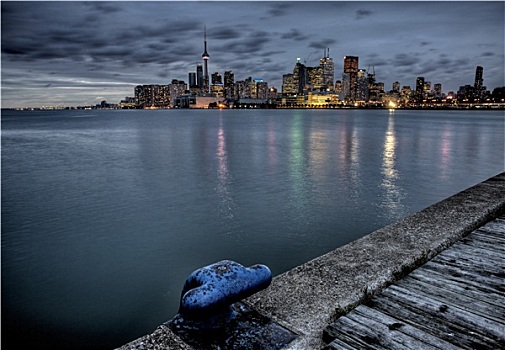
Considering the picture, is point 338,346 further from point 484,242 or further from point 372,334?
point 484,242

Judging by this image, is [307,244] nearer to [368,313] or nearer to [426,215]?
[426,215]

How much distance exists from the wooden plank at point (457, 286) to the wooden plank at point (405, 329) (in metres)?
0.78

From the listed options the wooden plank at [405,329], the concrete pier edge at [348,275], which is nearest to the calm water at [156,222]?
the concrete pier edge at [348,275]

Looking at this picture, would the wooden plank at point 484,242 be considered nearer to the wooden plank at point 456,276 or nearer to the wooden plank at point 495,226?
the wooden plank at point 495,226

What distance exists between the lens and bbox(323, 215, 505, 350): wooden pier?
2.48m

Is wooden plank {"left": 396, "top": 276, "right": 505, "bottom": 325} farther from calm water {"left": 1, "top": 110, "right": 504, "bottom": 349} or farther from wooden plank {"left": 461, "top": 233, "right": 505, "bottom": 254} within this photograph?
calm water {"left": 1, "top": 110, "right": 504, "bottom": 349}

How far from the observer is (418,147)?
3033 cm

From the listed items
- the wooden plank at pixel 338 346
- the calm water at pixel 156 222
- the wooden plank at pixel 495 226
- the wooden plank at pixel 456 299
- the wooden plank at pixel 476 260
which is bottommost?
the calm water at pixel 156 222

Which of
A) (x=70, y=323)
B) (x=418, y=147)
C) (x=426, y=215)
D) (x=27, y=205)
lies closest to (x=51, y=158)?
(x=27, y=205)

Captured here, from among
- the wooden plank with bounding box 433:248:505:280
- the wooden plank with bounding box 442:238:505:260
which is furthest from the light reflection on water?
the wooden plank with bounding box 433:248:505:280

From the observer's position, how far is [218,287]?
7.97ft

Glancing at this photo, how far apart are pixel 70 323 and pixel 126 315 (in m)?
0.85

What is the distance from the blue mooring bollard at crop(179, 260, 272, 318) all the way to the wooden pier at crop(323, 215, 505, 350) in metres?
0.62

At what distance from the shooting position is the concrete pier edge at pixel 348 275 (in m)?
2.60
